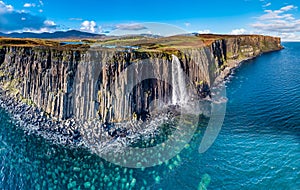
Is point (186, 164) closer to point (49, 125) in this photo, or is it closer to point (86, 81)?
point (86, 81)

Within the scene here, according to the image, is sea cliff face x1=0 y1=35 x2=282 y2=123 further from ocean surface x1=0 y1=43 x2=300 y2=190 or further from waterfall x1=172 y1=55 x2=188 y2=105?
ocean surface x1=0 y1=43 x2=300 y2=190

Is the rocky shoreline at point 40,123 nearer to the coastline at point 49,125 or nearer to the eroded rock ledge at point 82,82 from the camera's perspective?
the coastline at point 49,125

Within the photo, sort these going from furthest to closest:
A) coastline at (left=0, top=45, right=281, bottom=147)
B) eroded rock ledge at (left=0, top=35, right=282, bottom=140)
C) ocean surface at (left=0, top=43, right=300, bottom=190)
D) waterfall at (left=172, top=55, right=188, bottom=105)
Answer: waterfall at (left=172, top=55, right=188, bottom=105) < eroded rock ledge at (left=0, top=35, right=282, bottom=140) < coastline at (left=0, top=45, right=281, bottom=147) < ocean surface at (left=0, top=43, right=300, bottom=190)

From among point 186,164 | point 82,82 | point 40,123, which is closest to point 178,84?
point 82,82

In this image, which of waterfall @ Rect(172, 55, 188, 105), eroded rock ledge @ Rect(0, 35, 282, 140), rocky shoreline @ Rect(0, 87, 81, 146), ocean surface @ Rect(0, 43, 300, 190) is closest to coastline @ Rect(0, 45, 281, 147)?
rocky shoreline @ Rect(0, 87, 81, 146)

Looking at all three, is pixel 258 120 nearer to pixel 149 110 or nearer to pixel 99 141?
pixel 149 110

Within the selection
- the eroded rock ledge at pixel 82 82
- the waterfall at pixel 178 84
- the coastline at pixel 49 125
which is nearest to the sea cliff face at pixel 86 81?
the eroded rock ledge at pixel 82 82

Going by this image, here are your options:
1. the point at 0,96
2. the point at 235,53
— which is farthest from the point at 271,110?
the point at 235,53
